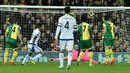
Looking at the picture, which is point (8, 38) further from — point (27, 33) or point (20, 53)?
point (27, 33)

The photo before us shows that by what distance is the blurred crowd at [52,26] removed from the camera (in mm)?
27172

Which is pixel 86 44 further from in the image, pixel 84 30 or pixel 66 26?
pixel 66 26

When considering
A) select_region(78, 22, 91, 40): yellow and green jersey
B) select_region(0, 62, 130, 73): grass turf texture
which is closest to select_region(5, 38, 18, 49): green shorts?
select_region(0, 62, 130, 73): grass turf texture

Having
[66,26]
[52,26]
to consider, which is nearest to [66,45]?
[66,26]

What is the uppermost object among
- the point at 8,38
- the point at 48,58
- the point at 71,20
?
the point at 71,20

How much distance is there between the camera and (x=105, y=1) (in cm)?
3145

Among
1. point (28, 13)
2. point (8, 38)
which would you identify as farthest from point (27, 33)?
point (8, 38)

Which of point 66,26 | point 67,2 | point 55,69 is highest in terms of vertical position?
point 66,26

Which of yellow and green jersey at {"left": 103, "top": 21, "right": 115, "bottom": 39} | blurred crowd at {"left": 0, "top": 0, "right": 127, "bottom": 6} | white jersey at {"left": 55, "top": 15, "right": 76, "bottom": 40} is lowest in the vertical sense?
yellow and green jersey at {"left": 103, "top": 21, "right": 115, "bottom": 39}

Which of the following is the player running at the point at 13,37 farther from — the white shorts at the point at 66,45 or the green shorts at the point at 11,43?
the white shorts at the point at 66,45

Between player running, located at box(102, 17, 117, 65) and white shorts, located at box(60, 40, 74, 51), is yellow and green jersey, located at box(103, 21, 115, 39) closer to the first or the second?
player running, located at box(102, 17, 117, 65)

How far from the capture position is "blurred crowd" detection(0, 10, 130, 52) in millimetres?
27172

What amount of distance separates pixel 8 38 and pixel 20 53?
294 cm

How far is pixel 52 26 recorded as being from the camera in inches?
1109
